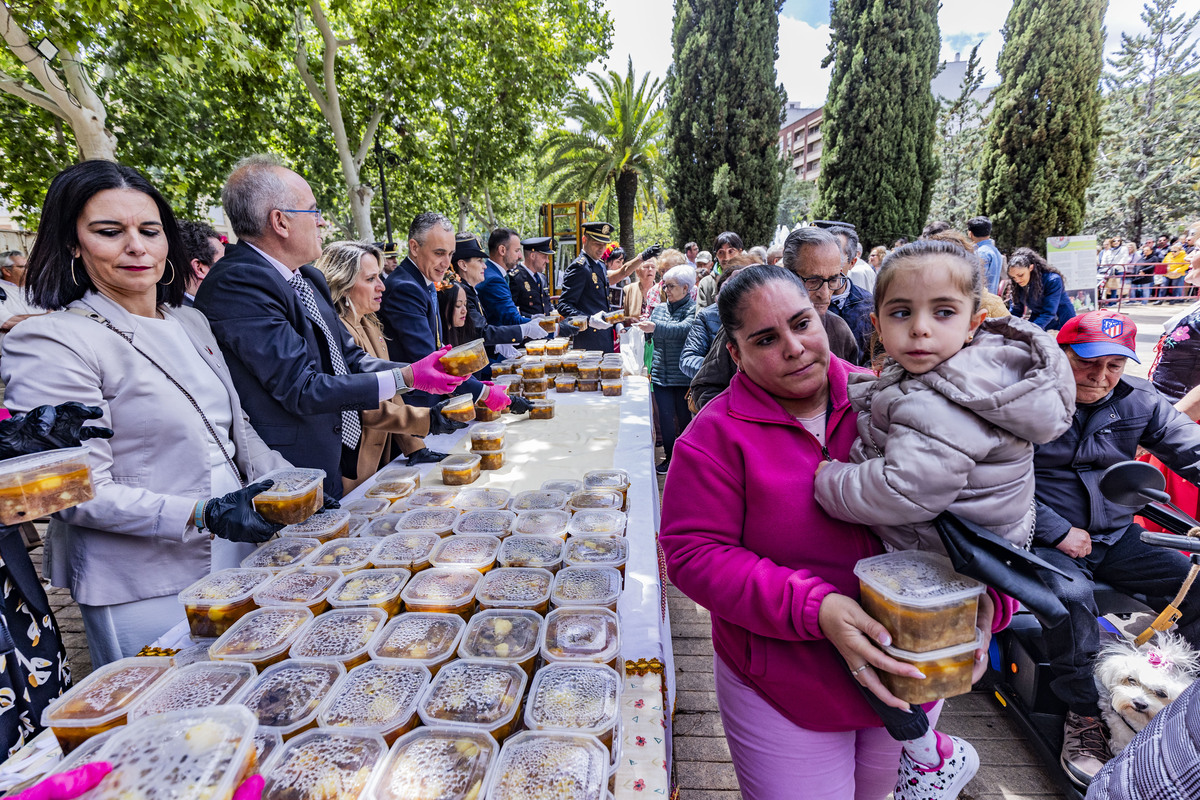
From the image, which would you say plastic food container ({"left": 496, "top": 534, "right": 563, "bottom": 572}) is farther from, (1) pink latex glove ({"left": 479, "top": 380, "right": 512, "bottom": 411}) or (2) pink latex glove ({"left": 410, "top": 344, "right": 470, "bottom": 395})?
(1) pink latex glove ({"left": 479, "top": 380, "right": 512, "bottom": 411})

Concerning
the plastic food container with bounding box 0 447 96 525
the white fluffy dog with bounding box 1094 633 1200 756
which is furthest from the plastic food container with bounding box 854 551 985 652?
the plastic food container with bounding box 0 447 96 525

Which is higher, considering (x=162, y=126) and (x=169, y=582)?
(x=162, y=126)

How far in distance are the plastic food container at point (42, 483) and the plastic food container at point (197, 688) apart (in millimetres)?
505

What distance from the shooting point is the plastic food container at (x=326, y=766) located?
3.16ft

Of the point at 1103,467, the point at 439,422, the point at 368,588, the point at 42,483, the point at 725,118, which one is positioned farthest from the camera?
the point at 725,118

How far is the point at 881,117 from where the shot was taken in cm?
1490

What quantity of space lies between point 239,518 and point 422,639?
2.31 feet

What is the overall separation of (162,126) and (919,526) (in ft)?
44.9

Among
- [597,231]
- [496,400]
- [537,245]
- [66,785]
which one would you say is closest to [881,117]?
[597,231]

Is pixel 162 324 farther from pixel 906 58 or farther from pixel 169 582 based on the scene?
pixel 906 58

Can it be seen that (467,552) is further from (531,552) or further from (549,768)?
(549,768)

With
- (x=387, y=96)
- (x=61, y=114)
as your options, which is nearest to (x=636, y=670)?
(x=61, y=114)

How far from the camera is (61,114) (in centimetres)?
578

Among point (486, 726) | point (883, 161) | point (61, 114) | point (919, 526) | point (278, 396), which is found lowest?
point (486, 726)
